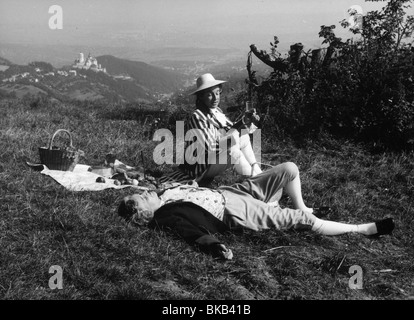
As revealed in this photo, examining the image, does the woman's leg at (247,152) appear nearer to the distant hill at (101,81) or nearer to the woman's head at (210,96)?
the woman's head at (210,96)

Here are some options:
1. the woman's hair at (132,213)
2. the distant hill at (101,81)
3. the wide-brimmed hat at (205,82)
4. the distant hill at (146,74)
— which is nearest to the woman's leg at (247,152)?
the wide-brimmed hat at (205,82)

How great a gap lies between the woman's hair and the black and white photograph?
0.02m

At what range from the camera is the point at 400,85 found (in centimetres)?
691

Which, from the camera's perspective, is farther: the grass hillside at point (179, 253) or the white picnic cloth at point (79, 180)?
the white picnic cloth at point (79, 180)

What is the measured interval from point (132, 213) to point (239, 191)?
1095 mm

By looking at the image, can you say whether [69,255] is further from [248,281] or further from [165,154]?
[165,154]

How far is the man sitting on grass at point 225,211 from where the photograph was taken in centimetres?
381

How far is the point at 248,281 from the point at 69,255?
1.45 m

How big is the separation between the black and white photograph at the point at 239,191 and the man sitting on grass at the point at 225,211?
0.5 inches

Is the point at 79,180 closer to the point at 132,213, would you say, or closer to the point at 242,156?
the point at 132,213

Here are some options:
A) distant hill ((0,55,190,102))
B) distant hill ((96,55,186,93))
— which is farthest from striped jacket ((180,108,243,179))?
distant hill ((96,55,186,93))
